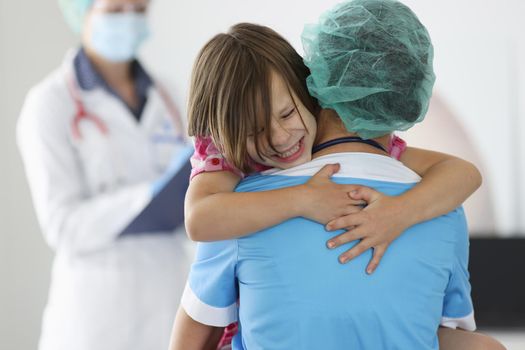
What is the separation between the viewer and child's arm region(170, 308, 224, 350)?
113cm

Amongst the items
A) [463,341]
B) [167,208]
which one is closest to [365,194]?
[463,341]

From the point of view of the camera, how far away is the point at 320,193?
3.22ft

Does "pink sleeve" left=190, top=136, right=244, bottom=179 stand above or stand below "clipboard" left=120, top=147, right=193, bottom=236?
above

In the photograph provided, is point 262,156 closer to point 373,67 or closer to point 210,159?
point 210,159

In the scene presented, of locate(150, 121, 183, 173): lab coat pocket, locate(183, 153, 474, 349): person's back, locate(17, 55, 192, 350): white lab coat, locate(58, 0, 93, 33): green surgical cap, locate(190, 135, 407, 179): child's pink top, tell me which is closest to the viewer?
locate(183, 153, 474, 349): person's back

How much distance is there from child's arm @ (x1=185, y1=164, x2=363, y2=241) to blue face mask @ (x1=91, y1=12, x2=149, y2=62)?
158cm

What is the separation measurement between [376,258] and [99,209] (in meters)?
1.37

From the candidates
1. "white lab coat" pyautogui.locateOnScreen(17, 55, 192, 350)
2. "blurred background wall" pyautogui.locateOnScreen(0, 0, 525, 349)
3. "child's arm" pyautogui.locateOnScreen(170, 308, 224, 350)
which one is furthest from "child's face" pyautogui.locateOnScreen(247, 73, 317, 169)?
"blurred background wall" pyautogui.locateOnScreen(0, 0, 525, 349)

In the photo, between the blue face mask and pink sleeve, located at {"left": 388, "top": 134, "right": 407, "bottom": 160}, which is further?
the blue face mask

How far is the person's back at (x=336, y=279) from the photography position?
969 millimetres

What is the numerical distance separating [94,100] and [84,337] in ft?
2.41

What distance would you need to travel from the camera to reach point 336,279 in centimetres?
97

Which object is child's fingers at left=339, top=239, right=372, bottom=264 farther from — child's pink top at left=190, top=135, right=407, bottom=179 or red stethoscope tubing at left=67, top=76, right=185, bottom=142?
red stethoscope tubing at left=67, top=76, right=185, bottom=142

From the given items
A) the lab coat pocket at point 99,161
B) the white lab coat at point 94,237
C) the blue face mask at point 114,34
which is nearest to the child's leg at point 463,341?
the white lab coat at point 94,237
